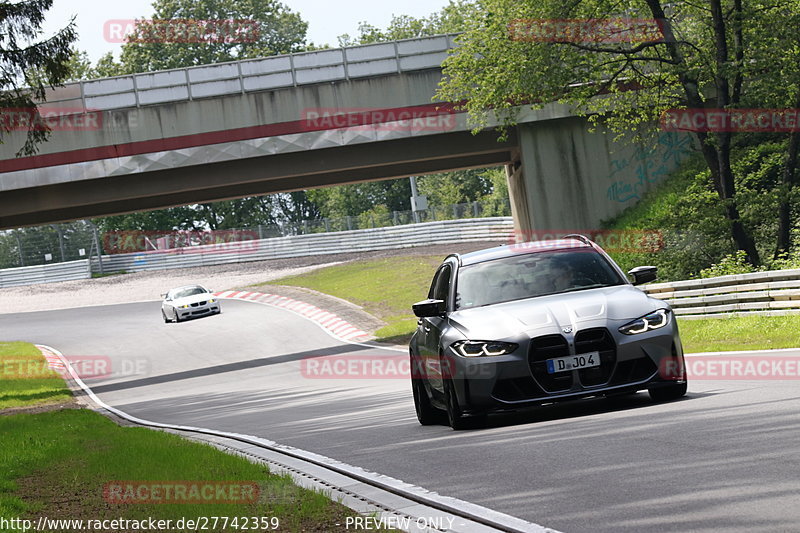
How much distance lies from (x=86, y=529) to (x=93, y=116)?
28.2 m

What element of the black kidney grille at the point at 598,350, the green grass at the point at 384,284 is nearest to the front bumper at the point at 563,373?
the black kidney grille at the point at 598,350

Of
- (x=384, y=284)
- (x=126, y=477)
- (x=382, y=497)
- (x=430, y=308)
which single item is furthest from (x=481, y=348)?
(x=384, y=284)

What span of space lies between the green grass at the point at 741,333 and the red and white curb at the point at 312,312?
16029mm

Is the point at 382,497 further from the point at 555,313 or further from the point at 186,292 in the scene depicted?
the point at 186,292

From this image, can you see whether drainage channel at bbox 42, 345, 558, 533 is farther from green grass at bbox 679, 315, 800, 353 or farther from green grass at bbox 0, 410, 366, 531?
green grass at bbox 679, 315, 800, 353

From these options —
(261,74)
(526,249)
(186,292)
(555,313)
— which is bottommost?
(186,292)

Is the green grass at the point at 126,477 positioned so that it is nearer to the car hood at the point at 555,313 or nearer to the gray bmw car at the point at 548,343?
the gray bmw car at the point at 548,343

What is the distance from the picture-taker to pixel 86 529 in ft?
22.7

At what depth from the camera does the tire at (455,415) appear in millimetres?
10203

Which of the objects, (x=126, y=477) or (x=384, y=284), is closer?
(x=126, y=477)

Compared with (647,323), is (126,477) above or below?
below

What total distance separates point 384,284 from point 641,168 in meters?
16.6

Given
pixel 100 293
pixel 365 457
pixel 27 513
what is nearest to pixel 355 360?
pixel 365 457

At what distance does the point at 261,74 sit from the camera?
34.0 meters
